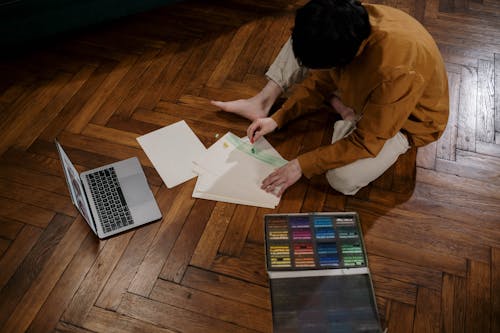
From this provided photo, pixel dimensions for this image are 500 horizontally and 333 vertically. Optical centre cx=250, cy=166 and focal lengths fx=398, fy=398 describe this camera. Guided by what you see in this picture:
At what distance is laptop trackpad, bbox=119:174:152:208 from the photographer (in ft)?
4.02

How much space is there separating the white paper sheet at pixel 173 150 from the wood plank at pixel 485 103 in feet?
3.27

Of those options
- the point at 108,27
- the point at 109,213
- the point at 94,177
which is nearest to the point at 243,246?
the point at 109,213

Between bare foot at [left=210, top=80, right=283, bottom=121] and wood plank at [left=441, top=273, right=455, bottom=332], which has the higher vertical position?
bare foot at [left=210, top=80, right=283, bottom=121]

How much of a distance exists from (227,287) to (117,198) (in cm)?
43

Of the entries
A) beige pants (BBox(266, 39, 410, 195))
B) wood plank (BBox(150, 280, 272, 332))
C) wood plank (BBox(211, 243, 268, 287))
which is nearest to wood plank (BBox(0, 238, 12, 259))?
wood plank (BBox(150, 280, 272, 332))

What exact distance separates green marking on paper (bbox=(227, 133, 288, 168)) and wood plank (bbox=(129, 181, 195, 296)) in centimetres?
20

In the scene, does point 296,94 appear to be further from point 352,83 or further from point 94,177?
point 94,177

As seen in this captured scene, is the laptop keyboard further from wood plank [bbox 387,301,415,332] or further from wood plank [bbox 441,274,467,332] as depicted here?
wood plank [bbox 441,274,467,332]

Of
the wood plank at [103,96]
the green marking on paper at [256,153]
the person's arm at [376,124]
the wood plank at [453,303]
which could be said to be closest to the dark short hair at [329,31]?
the person's arm at [376,124]

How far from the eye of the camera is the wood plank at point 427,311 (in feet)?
3.40

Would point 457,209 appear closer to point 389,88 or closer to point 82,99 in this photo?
point 389,88

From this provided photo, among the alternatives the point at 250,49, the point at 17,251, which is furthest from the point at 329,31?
the point at 17,251

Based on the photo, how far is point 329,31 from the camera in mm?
814

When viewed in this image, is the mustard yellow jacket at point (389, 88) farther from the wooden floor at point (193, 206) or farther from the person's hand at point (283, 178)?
the wooden floor at point (193, 206)
